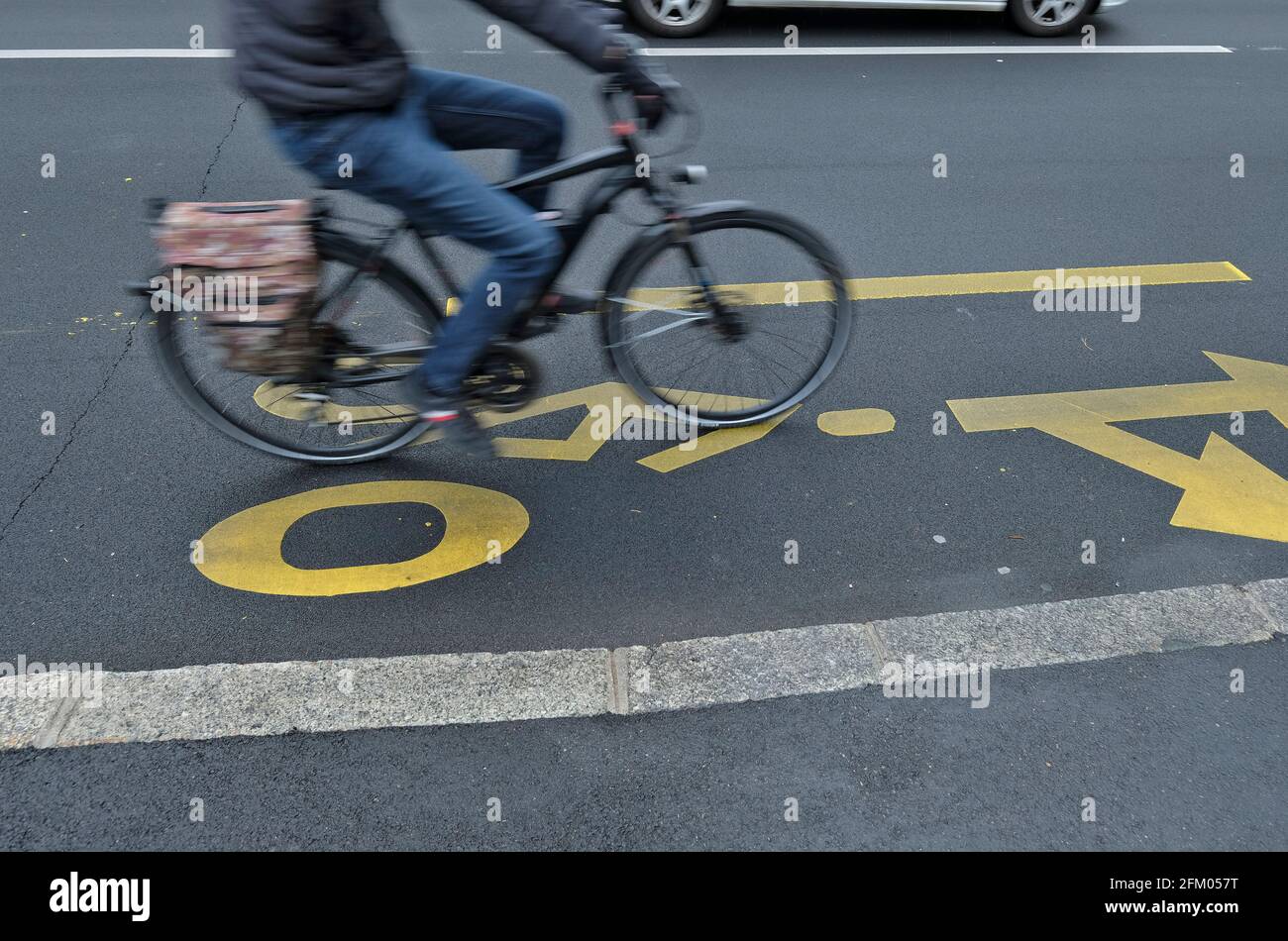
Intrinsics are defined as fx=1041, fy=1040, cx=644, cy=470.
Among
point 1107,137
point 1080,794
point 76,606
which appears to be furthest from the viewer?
point 1107,137

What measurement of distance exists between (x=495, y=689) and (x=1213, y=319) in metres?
3.86

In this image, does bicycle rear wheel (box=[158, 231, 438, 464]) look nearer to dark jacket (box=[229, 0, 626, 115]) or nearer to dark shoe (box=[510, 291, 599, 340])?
dark shoe (box=[510, 291, 599, 340])

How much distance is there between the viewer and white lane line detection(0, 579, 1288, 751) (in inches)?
110

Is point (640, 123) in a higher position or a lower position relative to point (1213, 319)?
higher

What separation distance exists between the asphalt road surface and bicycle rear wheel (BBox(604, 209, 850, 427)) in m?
0.20

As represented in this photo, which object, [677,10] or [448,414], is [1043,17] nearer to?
[677,10]

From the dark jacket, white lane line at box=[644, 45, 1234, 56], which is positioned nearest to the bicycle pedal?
the dark jacket

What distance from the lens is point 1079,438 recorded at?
400 cm

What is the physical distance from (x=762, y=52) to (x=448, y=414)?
6.20m

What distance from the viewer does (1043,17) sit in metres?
8.98

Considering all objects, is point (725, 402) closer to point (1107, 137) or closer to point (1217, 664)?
point (1217, 664)

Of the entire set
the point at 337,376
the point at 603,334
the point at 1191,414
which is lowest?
the point at 1191,414

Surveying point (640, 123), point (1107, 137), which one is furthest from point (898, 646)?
point (1107, 137)

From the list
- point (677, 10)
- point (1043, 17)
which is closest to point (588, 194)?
point (677, 10)
